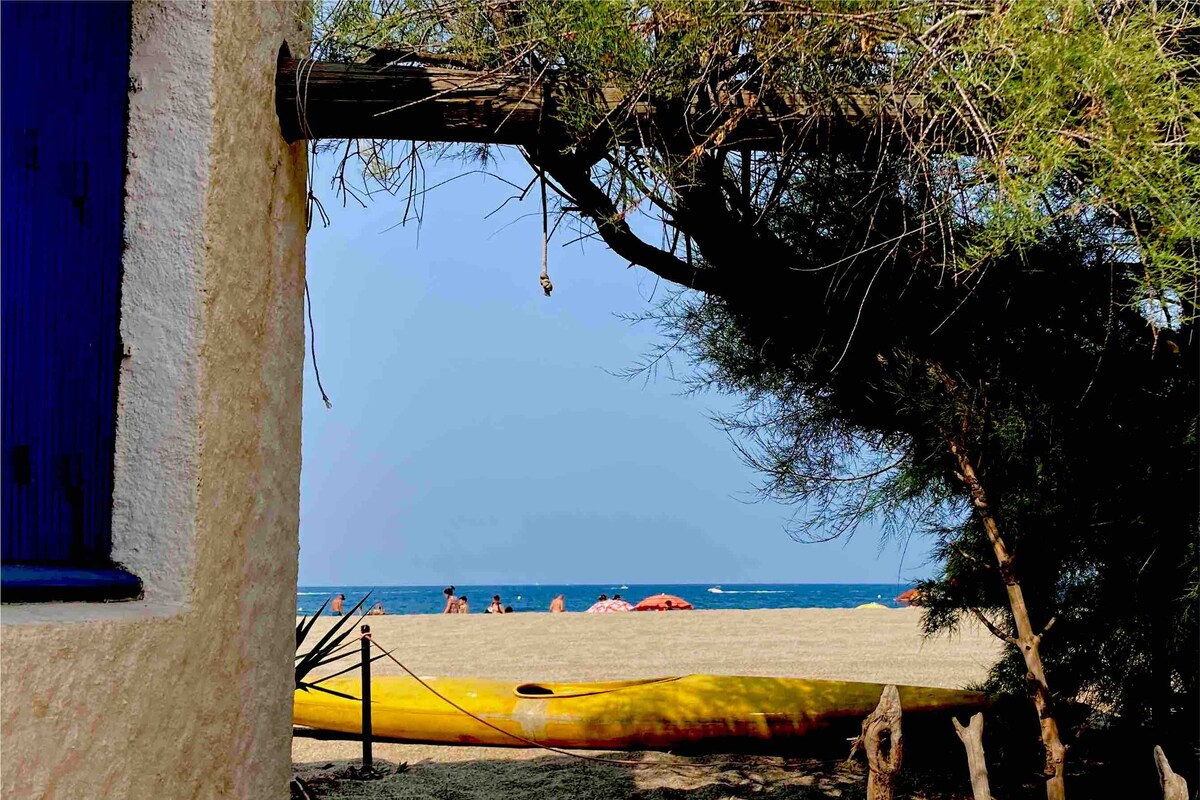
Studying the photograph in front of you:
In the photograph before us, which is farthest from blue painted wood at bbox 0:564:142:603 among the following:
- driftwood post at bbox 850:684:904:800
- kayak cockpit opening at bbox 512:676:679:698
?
kayak cockpit opening at bbox 512:676:679:698

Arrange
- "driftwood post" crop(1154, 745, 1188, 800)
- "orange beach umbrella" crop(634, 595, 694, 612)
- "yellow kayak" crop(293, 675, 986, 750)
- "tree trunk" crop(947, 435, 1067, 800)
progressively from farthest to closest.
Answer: "orange beach umbrella" crop(634, 595, 694, 612) → "yellow kayak" crop(293, 675, 986, 750) → "tree trunk" crop(947, 435, 1067, 800) → "driftwood post" crop(1154, 745, 1188, 800)

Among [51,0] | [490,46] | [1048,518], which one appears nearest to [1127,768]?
[1048,518]

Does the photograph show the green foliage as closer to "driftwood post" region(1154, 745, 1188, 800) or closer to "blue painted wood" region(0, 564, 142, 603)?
"driftwood post" region(1154, 745, 1188, 800)

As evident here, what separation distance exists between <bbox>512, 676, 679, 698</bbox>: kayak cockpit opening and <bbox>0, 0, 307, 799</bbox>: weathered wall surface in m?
3.65

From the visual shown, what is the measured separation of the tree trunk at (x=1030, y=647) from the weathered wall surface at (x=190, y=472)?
270 cm

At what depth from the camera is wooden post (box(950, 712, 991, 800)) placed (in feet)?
10.2

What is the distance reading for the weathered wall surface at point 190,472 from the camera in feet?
6.78

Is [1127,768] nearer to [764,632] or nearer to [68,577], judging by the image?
[68,577]

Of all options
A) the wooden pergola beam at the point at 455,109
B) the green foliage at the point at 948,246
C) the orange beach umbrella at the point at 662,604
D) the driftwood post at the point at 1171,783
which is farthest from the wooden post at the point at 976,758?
the orange beach umbrella at the point at 662,604

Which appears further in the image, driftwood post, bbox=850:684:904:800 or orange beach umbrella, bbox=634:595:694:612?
orange beach umbrella, bbox=634:595:694:612

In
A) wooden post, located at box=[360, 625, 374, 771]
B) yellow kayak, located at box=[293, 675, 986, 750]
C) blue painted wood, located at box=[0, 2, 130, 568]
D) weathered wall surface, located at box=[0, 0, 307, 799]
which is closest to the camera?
weathered wall surface, located at box=[0, 0, 307, 799]

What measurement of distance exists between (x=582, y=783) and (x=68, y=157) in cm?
427

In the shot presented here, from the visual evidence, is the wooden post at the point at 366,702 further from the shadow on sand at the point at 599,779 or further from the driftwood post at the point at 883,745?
the driftwood post at the point at 883,745

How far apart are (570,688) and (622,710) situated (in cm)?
48
